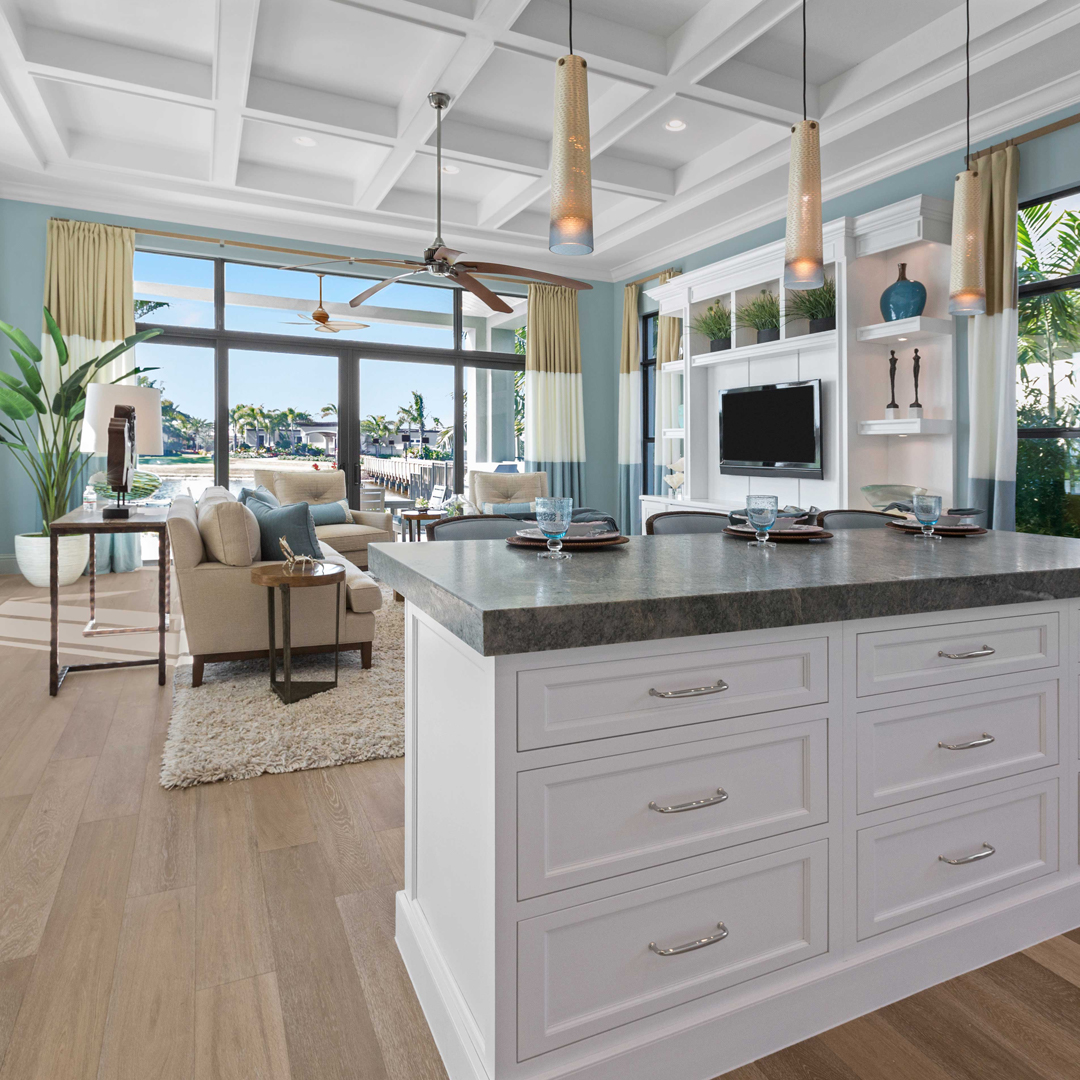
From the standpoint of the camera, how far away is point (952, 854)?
4.91 feet

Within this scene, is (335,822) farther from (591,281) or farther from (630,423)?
(591,281)

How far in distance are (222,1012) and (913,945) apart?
131cm

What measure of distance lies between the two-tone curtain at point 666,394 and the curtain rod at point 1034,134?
2.84m

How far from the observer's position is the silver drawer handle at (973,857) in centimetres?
149

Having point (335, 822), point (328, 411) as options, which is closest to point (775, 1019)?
point (335, 822)

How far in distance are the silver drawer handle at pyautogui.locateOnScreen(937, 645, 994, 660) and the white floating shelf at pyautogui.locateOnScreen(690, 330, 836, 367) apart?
3742mm

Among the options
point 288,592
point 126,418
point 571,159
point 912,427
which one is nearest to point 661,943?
point 571,159

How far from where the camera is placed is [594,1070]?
1.17 m

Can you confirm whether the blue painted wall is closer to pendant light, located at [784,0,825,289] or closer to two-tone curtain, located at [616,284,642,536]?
two-tone curtain, located at [616,284,642,536]

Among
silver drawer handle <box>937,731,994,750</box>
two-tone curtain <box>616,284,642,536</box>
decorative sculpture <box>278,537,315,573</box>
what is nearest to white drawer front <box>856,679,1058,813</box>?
silver drawer handle <box>937,731,994,750</box>

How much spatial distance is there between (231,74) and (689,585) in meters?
4.19

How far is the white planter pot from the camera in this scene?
213 inches

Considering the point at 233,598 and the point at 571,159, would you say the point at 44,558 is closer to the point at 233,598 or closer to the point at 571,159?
the point at 233,598

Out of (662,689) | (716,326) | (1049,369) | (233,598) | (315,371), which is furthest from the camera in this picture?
(315,371)
